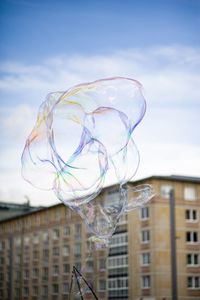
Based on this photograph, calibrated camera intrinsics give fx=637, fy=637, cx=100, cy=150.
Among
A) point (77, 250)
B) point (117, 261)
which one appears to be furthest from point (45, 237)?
point (117, 261)

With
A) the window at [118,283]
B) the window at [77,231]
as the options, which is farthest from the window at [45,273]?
the window at [118,283]

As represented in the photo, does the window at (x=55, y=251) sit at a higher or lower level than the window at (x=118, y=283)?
higher

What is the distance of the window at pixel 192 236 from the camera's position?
66.0 meters

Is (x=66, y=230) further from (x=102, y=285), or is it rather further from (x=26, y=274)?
(x=26, y=274)

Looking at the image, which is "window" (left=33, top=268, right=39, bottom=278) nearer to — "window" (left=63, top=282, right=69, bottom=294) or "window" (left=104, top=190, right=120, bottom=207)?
"window" (left=63, top=282, right=69, bottom=294)

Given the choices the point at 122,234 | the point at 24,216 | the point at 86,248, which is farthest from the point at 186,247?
the point at 24,216

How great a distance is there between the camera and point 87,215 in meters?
21.2

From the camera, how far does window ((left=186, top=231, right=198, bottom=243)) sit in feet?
217

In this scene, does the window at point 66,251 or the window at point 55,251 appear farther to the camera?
the window at point 55,251

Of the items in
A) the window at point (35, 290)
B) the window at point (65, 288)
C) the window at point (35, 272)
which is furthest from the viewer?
the window at point (35, 272)

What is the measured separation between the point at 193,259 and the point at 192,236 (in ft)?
7.81

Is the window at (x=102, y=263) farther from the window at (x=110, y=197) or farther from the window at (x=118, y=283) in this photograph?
the window at (x=110, y=197)

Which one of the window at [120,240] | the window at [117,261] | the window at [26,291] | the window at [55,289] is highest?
the window at [120,240]

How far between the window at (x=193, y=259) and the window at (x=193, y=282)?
141 cm
